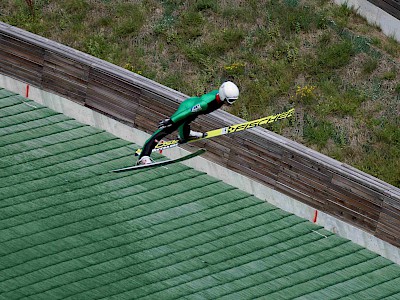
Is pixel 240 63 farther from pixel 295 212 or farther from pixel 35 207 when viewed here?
pixel 35 207

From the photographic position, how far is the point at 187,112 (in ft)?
64.6

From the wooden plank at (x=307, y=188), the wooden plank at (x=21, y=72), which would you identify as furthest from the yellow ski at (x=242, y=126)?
the wooden plank at (x=21, y=72)

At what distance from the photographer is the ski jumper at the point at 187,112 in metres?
19.2

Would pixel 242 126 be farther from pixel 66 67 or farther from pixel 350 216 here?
pixel 66 67

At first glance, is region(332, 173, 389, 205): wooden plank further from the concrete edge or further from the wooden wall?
the concrete edge

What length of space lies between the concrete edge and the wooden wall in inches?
5.0

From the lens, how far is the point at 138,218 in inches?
903

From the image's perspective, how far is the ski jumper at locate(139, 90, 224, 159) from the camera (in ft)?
63.1

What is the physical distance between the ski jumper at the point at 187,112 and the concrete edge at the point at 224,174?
12.8 feet

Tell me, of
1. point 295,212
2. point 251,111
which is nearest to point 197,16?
point 251,111

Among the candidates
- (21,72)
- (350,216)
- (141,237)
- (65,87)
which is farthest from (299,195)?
(21,72)

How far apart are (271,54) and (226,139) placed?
4.31m

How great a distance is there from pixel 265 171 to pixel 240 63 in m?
4.39

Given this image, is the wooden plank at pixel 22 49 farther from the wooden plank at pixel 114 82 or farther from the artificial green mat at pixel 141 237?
the artificial green mat at pixel 141 237
